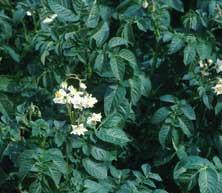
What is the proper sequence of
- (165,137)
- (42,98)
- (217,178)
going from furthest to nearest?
(42,98) < (165,137) < (217,178)

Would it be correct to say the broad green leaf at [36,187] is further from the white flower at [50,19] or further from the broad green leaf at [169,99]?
the white flower at [50,19]

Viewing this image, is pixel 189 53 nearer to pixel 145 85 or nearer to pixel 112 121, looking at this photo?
pixel 145 85

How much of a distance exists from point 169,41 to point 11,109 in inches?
28.9

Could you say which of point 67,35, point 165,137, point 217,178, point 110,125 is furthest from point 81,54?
point 217,178

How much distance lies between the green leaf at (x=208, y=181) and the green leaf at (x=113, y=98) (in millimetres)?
446

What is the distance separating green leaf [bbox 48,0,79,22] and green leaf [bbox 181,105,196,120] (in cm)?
56

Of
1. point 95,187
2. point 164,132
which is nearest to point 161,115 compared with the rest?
point 164,132

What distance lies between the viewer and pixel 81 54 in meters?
2.71

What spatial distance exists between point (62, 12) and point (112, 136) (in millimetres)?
537

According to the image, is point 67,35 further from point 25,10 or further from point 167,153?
point 167,153

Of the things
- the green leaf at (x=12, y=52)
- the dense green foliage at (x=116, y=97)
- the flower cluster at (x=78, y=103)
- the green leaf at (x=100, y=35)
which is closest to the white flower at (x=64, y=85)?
the flower cluster at (x=78, y=103)

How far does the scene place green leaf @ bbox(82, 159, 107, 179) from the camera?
2689mm

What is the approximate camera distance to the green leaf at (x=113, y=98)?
2.72 m

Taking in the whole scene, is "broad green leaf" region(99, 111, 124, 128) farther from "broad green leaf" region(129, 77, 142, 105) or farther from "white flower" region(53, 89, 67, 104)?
"white flower" region(53, 89, 67, 104)
